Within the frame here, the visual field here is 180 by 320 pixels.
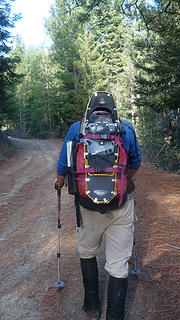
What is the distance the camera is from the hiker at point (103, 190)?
92.2 inches

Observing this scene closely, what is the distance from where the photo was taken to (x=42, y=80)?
40.2 metres

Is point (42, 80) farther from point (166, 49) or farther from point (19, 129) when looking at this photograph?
point (166, 49)

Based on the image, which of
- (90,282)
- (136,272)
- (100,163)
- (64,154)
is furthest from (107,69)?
(90,282)

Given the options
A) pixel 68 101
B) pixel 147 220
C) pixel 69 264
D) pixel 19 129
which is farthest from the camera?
pixel 19 129

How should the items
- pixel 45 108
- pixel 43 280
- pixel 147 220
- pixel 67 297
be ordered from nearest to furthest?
1. pixel 67 297
2. pixel 43 280
3. pixel 147 220
4. pixel 45 108

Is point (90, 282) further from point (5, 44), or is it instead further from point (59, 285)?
point (5, 44)

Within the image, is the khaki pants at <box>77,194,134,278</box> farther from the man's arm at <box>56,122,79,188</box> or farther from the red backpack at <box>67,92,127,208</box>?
the man's arm at <box>56,122,79,188</box>

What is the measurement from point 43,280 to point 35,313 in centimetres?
64

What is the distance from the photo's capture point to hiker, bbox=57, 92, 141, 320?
7.68 ft

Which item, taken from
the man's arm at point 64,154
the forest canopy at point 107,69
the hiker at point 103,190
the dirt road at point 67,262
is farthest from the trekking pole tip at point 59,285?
the forest canopy at point 107,69

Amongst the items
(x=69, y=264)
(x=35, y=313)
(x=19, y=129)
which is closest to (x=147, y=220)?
(x=69, y=264)

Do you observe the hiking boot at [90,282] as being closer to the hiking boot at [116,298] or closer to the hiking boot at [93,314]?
the hiking boot at [93,314]

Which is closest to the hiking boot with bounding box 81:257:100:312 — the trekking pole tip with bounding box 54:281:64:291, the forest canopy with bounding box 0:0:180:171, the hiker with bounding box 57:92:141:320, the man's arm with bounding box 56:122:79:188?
the hiker with bounding box 57:92:141:320

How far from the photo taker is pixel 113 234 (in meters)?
2.50
